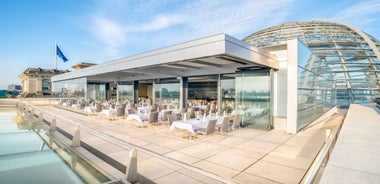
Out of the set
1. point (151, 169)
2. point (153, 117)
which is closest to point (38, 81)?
point (153, 117)

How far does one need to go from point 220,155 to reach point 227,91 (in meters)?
7.80

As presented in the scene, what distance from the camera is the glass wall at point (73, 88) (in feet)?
56.7

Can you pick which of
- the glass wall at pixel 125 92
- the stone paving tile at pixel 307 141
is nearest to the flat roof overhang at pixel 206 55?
the stone paving tile at pixel 307 141

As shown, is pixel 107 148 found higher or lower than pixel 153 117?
lower

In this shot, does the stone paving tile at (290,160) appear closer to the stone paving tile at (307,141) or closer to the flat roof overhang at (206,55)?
the stone paving tile at (307,141)

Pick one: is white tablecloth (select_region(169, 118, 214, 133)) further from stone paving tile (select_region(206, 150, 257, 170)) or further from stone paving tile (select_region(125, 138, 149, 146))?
stone paving tile (select_region(206, 150, 257, 170))

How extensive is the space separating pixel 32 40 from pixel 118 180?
75.7 ft

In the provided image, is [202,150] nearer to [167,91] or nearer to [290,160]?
[290,160]

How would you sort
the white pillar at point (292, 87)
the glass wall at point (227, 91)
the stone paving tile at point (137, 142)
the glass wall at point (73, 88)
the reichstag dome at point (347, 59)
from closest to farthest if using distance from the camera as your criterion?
the stone paving tile at point (137, 142) → the white pillar at point (292, 87) → the glass wall at point (227, 91) → the glass wall at point (73, 88) → the reichstag dome at point (347, 59)

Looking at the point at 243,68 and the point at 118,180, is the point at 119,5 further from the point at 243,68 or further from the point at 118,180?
the point at 118,180

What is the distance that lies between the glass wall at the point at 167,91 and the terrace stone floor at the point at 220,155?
790 cm

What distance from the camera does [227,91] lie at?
12.5 m

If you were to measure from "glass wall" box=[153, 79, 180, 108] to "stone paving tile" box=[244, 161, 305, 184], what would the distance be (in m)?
11.4

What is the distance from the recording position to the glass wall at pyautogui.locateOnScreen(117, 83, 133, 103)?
20594mm
